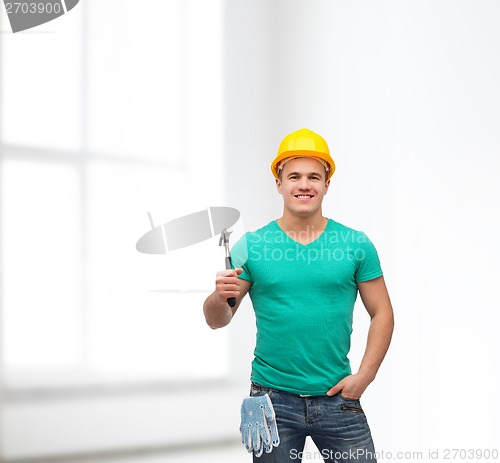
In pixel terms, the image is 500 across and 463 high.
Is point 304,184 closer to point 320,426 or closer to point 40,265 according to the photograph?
point 320,426

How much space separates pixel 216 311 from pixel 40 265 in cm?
162

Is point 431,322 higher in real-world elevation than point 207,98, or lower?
lower

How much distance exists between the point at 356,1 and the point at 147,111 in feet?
3.33

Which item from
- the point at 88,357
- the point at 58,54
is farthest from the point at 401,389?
the point at 58,54

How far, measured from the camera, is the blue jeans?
1.63 meters

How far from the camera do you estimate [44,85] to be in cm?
312

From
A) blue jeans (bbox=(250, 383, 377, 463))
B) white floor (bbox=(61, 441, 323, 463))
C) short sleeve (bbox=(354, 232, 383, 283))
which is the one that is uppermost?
short sleeve (bbox=(354, 232, 383, 283))

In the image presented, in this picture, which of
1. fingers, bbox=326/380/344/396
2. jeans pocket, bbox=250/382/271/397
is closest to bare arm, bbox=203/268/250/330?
jeans pocket, bbox=250/382/271/397

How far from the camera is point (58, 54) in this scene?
3.16 metres

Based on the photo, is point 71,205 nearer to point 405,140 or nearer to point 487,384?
point 405,140

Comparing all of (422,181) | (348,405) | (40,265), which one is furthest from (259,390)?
(40,265)

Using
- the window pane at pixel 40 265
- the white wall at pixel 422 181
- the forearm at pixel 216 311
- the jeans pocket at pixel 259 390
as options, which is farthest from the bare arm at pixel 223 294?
the window pane at pixel 40 265

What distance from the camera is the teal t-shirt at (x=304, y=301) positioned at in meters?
1.65

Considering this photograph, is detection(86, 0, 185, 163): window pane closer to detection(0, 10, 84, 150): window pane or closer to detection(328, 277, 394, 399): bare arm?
detection(0, 10, 84, 150): window pane
